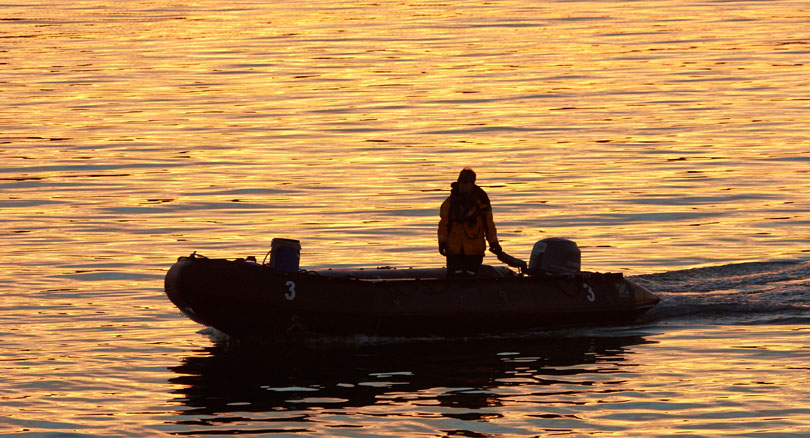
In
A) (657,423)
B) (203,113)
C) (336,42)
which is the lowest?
(657,423)

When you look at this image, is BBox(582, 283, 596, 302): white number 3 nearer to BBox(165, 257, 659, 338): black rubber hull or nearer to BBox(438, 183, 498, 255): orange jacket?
BBox(165, 257, 659, 338): black rubber hull

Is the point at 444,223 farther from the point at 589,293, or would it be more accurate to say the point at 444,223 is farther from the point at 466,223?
the point at 589,293

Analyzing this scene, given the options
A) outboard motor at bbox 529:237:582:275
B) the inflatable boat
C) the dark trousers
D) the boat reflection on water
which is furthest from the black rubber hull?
the dark trousers

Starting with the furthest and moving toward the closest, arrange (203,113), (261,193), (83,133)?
(203,113)
(83,133)
(261,193)

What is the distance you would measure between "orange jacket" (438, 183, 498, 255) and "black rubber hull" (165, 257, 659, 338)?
25.7 inches

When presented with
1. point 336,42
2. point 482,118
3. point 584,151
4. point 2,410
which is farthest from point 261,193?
point 336,42

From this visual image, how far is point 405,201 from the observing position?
103ft

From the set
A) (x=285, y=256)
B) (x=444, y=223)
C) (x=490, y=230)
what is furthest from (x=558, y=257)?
(x=285, y=256)

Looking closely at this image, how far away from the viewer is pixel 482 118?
A: 41.8 metres

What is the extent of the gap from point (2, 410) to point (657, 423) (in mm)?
6731

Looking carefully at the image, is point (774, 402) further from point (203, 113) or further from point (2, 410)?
point (203, 113)

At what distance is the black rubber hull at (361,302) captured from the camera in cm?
2016

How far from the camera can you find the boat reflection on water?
17.0 m

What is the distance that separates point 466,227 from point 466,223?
53 millimetres
